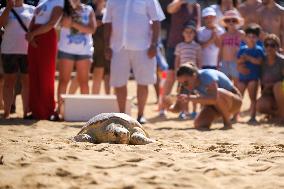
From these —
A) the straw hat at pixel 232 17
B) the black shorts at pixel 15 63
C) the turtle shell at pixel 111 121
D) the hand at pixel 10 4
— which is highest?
the straw hat at pixel 232 17

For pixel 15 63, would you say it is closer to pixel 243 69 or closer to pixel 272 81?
pixel 243 69

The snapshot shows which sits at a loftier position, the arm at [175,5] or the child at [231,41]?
the arm at [175,5]

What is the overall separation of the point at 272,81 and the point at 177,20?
5.64 feet

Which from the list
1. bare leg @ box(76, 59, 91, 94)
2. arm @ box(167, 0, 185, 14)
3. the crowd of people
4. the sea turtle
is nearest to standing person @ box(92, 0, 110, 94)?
the crowd of people

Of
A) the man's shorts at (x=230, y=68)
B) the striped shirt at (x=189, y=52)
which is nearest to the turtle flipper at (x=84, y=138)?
the striped shirt at (x=189, y=52)

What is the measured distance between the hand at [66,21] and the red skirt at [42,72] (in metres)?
0.22

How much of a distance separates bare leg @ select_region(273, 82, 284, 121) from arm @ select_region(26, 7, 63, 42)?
2834 millimetres

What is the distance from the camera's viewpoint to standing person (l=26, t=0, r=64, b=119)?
6.20m

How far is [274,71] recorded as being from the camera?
6.96 metres

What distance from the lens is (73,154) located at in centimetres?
356

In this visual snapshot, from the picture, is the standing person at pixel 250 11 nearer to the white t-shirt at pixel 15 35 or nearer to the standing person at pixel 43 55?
the standing person at pixel 43 55

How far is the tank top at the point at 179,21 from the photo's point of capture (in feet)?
25.8

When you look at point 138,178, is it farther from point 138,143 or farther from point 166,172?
point 138,143

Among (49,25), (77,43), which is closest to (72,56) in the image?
(77,43)
